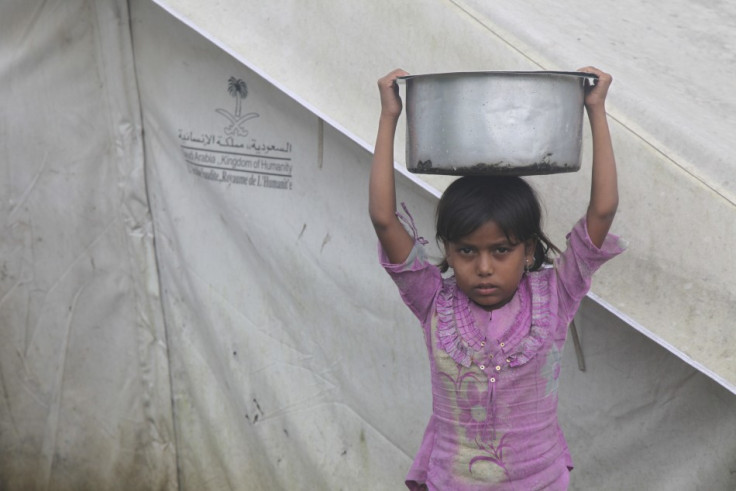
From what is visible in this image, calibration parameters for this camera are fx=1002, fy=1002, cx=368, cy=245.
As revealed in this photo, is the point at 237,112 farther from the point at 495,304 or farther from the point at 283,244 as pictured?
the point at 495,304

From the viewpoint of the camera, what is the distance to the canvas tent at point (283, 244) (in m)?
2.07

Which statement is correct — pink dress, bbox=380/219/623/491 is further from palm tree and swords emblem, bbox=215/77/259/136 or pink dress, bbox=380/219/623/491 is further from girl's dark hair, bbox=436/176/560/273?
palm tree and swords emblem, bbox=215/77/259/136

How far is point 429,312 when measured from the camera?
195cm

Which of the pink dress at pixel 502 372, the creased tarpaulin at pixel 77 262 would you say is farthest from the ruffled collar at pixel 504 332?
the creased tarpaulin at pixel 77 262

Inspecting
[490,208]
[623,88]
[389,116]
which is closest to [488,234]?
[490,208]

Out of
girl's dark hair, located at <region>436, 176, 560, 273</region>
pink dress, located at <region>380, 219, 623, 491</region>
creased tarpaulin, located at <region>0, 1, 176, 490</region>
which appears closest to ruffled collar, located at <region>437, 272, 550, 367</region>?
pink dress, located at <region>380, 219, 623, 491</region>

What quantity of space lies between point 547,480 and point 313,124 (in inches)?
46.5

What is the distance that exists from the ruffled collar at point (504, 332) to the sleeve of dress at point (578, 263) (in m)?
0.04

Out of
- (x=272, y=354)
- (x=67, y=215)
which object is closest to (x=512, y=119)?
(x=272, y=354)

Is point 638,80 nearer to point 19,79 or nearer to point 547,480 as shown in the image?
point 547,480

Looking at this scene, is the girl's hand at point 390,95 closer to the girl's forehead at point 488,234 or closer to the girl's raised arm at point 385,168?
the girl's raised arm at point 385,168

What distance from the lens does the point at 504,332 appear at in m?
1.88

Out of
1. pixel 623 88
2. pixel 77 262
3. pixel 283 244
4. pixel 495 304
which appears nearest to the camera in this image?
pixel 495 304

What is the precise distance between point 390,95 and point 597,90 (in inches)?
14.7
